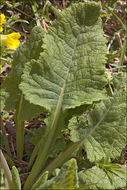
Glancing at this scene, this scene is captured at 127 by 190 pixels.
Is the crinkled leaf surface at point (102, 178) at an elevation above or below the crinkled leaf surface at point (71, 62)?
below

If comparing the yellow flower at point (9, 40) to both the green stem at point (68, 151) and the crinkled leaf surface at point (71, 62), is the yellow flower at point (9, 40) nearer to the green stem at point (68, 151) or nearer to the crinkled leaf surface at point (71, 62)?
the crinkled leaf surface at point (71, 62)

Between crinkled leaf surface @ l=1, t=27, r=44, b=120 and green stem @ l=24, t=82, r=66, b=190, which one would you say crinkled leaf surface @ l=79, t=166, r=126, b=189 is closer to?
green stem @ l=24, t=82, r=66, b=190

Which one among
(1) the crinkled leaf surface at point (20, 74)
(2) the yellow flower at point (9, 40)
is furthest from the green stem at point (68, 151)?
(2) the yellow flower at point (9, 40)

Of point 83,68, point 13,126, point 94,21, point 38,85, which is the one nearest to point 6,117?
point 13,126

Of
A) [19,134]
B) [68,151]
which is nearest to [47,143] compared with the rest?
[68,151]

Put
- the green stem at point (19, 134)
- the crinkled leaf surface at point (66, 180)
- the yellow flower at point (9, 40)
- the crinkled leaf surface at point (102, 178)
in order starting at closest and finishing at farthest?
the crinkled leaf surface at point (66, 180) → the yellow flower at point (9, 40) → the crinkled leaf surface at point (102, 178) → the green stem at point (19, 134)

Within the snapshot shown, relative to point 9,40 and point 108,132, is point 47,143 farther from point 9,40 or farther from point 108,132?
point 9,40

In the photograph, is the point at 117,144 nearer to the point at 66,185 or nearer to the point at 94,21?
the point at 66,185

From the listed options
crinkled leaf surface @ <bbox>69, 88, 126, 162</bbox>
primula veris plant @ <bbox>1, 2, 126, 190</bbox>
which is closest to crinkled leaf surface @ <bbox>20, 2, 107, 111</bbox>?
primula veris plant @ <bbox>1, 2, 126, 190</bbox>
